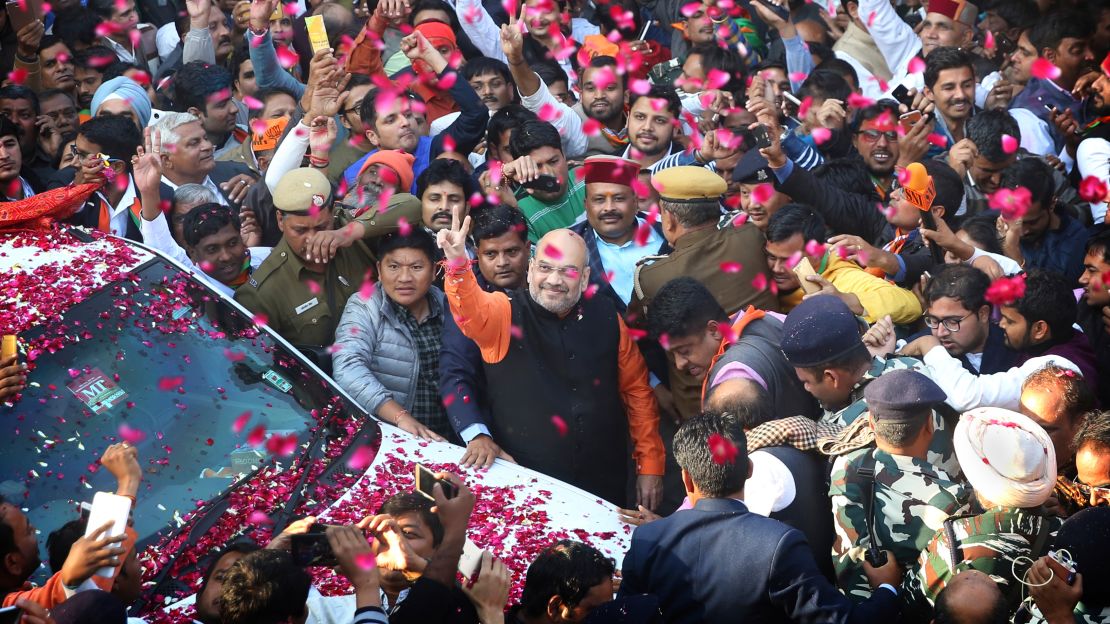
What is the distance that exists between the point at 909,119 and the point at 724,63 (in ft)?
6.29

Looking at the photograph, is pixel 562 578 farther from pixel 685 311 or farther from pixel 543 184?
pixel 543 184

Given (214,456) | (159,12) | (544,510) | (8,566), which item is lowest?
(159,12)

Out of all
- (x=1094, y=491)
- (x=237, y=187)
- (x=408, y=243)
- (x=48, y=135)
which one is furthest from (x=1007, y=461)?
(x=48, y=135)

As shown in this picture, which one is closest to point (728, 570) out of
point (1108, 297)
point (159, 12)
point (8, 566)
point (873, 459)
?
point (873, 459)

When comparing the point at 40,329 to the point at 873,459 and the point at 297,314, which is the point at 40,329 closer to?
the point at 297,314

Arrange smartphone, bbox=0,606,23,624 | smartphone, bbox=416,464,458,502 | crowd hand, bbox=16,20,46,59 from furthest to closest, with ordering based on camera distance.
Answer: crowd hand, bbox=16,20,46,59 → smartphone, bbox=416,464,458,502 → smartphone, bbox=0,606,23,624

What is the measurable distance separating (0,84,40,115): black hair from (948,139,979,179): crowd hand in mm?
6171

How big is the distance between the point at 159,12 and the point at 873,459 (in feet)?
27.7

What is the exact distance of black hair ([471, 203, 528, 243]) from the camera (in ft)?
21.9

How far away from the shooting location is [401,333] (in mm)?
6520

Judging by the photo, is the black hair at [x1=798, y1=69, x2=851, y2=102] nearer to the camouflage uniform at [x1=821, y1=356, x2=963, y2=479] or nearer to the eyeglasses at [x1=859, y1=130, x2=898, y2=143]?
the eyeglasses at [x1=859, y1=130, x2=898, y2=143]

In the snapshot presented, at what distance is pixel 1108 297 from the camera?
22.9ft

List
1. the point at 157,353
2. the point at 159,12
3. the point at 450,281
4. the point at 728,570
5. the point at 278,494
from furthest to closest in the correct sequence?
the point at 159,12, the point at 450,281, the point at 157,353, the point at 278,494, the point at 728,570

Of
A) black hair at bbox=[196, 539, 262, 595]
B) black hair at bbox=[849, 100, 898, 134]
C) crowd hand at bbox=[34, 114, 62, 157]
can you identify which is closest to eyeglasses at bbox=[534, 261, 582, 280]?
black hair at bbox=[196, 539, 262, 595]
